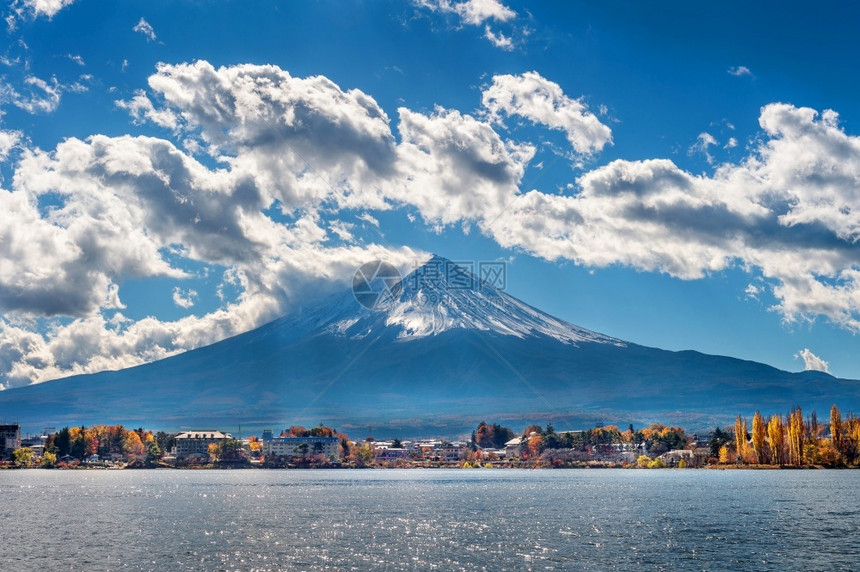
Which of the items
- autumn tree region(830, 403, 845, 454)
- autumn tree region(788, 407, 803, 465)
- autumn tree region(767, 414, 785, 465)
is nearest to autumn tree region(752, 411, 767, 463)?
autumn tree region(767, 414, 785, 465)

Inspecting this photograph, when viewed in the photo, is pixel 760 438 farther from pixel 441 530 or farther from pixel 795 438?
pixel 441 530

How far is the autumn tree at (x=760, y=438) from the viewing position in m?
191

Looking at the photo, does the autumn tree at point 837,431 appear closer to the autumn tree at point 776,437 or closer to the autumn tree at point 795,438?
the autumn tree at point 795,438

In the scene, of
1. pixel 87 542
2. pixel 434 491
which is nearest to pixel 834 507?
pixel 434 491

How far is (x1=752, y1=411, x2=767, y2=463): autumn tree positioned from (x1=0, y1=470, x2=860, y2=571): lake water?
208ft

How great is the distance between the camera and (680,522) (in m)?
82.8

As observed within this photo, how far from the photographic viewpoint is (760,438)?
7584 inches

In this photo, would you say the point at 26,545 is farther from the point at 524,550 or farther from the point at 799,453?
the point at 799,453

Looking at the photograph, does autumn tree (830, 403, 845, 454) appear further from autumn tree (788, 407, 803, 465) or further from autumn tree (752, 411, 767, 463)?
autumn tree (752, 411, 767, 463)

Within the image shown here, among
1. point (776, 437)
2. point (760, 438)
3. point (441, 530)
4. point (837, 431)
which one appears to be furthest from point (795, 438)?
point (441, 530)

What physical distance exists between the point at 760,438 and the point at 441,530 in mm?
130054

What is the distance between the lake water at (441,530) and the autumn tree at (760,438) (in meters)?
63.4

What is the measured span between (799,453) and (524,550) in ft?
454

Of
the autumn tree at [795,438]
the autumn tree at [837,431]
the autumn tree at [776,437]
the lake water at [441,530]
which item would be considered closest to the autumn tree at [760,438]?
the autumn tree at [776,437]
